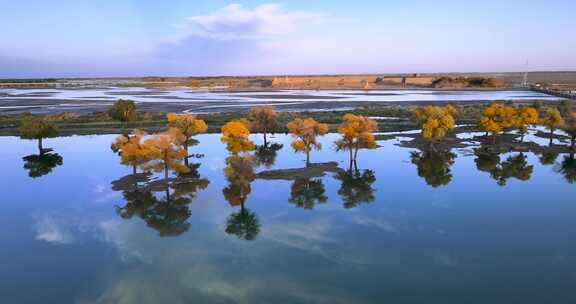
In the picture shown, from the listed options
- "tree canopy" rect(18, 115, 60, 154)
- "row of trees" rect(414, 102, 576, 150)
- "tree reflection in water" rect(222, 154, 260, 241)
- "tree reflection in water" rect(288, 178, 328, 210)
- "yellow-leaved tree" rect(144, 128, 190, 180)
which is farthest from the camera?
"tree canopy" rect(18, 115, 60, 154)

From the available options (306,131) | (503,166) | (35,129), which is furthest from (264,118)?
(503,166)

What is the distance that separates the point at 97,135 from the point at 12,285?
58.2 meters

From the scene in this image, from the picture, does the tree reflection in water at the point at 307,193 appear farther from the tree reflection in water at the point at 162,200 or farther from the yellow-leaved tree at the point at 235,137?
the yellow-leaved tree at the point at 235,137

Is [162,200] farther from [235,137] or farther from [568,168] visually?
[568,168]

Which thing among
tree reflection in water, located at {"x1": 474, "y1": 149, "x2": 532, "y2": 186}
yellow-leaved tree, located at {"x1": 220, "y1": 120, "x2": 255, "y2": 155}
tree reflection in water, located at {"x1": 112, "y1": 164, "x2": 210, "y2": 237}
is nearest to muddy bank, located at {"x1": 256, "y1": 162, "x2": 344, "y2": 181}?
yellow-leaved tree, located at {"x1": 220, "y1": 120, "x2": 255, "y2": 155}

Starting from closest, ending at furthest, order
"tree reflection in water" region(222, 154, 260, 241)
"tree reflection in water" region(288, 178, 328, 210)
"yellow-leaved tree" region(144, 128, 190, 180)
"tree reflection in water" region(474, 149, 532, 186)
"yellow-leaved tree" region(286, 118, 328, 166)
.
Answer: "tree reflection in water" region(222, 154, 260, 241) → "tree reflection in water" region(288, 178, 328, 210) → "yellow-leaved tree" region(144, 128, 190, 180) → "tree reflection in water" region(474, 149, 532, 186) → "yellow-leaved tree" region(286, 118, 328, 166)

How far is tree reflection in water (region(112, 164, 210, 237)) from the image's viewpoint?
125 feet

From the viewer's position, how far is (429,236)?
114 ft

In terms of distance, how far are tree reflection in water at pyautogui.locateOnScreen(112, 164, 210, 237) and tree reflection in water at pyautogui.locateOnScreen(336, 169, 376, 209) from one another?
15.3 meters

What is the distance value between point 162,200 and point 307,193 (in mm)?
14776

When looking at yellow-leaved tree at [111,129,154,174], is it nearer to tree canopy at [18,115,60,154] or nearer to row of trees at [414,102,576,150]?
tree canopy at [18,115,60,154]

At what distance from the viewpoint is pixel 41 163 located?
6056 centimetres

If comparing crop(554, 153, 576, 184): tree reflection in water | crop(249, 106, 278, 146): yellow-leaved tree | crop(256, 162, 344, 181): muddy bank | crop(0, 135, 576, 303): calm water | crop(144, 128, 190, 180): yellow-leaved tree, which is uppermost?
crop(249, 106, 278, 146): yellow-leaved tree

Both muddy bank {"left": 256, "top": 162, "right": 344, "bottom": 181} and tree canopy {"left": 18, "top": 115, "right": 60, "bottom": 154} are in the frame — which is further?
tree canopy {"left": 18, "top": 115, "right": 60, "bottom": 154}
